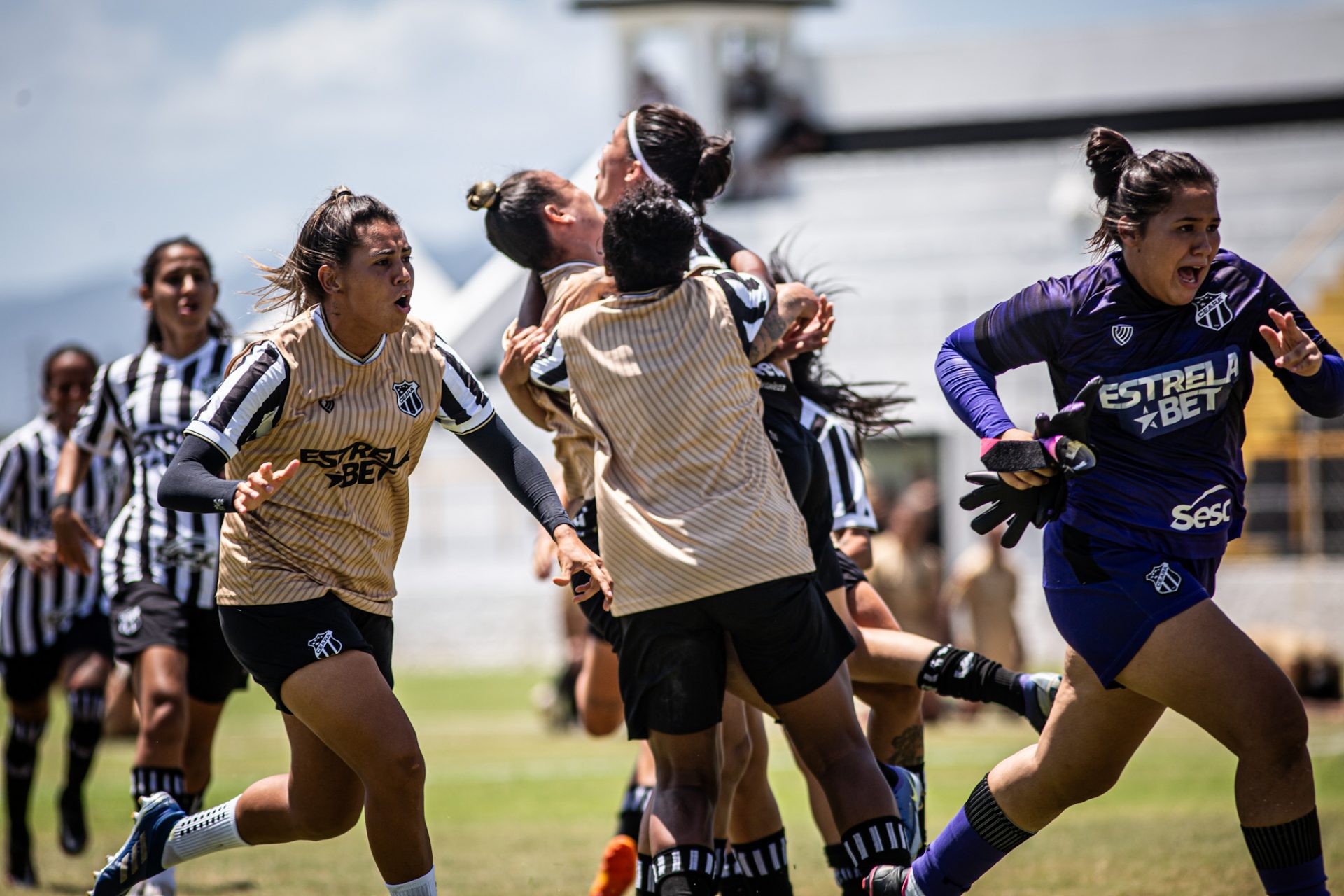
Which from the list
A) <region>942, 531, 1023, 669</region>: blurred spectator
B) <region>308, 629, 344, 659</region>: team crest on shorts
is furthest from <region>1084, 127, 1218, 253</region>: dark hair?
<region>942, 531, 1023, 669</region>: blurred spectator

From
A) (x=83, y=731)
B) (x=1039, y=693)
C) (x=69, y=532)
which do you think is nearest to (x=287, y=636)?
(x=1039, y=693)

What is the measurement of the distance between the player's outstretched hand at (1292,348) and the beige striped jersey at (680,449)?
1330 mm

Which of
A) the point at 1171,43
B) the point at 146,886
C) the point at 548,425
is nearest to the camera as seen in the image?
the point at 548,425

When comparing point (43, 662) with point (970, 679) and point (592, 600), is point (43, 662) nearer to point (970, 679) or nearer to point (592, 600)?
point (592, 600)

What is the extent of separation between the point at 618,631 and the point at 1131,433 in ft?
5.00

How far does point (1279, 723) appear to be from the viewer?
3781 millimetres

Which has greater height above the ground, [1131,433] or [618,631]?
[1131,433]

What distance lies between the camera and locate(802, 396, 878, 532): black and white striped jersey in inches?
221

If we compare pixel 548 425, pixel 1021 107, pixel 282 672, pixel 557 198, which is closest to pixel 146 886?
pixel 282 672

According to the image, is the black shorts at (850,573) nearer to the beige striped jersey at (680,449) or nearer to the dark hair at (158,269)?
the beige striped jersey at (680,449)

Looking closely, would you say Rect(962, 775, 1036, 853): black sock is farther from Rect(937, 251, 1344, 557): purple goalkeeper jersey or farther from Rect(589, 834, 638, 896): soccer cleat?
Rect(589, 834, 638, 896): soccer cleat

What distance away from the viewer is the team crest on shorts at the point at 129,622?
590 cm

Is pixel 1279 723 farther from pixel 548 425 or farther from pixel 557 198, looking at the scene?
pixel 557 198

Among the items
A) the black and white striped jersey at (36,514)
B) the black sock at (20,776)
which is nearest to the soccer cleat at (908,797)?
the black sock at (20,776)
